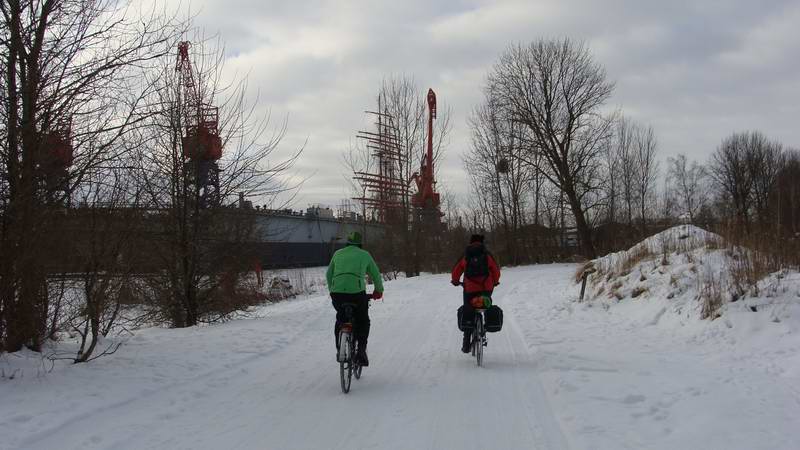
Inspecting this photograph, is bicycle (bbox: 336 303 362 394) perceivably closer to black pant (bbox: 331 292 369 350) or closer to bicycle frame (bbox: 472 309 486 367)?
black pant (bbox: 331 292 369 350)

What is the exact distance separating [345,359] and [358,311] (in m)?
0.77

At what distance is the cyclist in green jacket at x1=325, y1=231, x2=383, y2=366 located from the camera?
6.82 metres

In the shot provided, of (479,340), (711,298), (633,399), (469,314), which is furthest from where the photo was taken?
(711,298)

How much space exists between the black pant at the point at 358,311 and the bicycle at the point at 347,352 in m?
0.08

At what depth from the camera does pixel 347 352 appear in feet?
20.9

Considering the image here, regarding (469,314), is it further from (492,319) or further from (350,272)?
(350,272)

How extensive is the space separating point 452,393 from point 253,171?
28.5ft

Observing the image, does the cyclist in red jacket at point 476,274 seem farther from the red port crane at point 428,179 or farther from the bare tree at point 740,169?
the bare tree at point 740,169

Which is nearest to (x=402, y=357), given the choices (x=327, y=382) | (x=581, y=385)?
(x=327, y=382)

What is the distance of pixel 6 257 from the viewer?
19.4ft

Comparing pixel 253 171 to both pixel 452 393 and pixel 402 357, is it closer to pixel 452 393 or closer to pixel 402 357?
pixel 402 357

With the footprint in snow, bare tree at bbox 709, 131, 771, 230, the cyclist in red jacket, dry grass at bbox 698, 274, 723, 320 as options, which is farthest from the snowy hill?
bare tree at bbox 709, 131, 771, 230

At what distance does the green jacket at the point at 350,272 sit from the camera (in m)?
6.83

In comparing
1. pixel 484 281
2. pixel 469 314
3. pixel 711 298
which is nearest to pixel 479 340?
pixel 469 314
